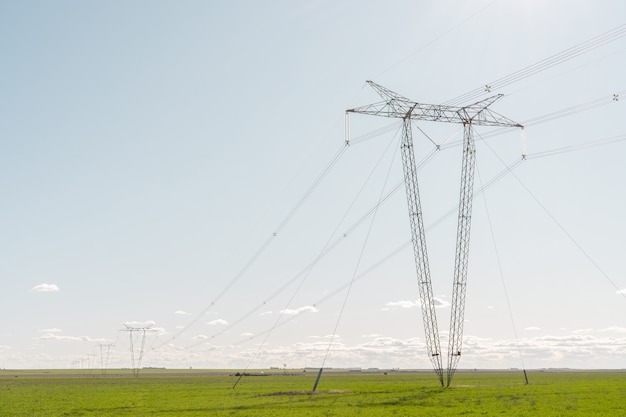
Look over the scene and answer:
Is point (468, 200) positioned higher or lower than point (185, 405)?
higher

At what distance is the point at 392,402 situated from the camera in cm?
7856

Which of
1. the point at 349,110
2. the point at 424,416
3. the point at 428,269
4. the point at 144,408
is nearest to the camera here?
the point at 424,416

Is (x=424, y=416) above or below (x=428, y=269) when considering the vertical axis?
below

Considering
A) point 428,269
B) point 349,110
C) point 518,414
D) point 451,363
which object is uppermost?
point 349,110

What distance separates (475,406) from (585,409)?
12.3 meters

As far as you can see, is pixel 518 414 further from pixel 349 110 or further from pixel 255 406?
pixel 349 110

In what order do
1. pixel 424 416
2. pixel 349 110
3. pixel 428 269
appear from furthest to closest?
pixel 428 269, pixel 349 110, pixel 424 416

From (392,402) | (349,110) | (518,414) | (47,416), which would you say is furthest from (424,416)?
(349,110)

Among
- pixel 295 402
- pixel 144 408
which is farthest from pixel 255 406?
pixel 144 408

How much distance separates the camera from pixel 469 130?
105 metres

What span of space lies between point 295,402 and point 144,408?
68.0 ft

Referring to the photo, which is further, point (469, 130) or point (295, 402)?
point (469, 130)

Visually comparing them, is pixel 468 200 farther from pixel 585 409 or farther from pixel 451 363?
pixel 585 409

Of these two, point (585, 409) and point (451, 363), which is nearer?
point (585, 409)
